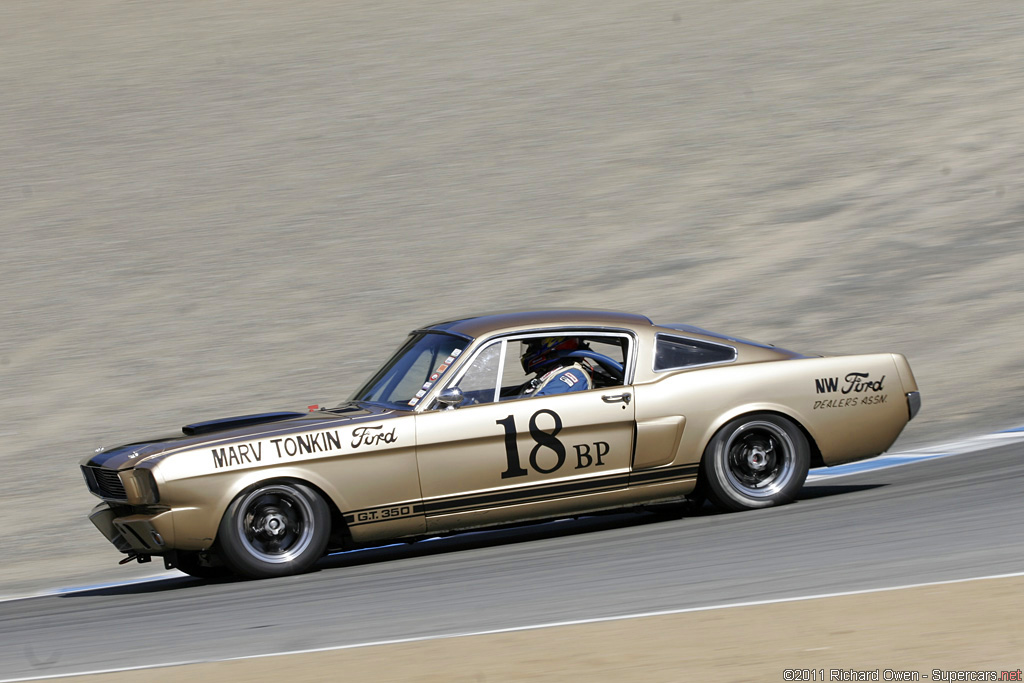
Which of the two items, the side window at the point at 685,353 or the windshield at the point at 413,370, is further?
the side window at the point at 685,353

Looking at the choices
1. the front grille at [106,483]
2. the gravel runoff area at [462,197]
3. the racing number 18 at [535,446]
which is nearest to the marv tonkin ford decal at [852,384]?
the racing number 18 at [535,446]

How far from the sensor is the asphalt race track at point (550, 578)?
5617 millimetres

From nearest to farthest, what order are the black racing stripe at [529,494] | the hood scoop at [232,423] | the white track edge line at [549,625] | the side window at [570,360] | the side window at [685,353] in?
the white track edge line at [549,625]
the black racing stripe at [529,494]
the hood scoop at [232,423]
the side window at [570,360]
the side window at [685,353]

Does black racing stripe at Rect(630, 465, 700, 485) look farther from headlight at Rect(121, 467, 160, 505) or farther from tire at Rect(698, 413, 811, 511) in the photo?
headlight at Rect(121, 467, 160, 505)

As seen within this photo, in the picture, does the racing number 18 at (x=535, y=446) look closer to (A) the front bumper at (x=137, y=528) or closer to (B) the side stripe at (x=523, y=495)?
(B) the side stripe at (x=523, y=495)

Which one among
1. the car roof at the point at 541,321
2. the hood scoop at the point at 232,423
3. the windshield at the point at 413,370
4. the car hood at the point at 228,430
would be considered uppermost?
the car roof at the point at 541,321

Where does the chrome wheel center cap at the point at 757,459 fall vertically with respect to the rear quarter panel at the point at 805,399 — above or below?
below

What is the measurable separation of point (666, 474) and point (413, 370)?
163 cm

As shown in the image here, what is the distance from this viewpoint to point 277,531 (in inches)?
272

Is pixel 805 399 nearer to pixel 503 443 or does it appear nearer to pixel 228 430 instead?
pixel 503 443

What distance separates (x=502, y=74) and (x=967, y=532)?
18.8 meters

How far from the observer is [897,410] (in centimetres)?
776

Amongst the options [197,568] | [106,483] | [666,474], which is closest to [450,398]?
[666,474]

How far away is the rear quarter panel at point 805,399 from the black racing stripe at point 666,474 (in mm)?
49
